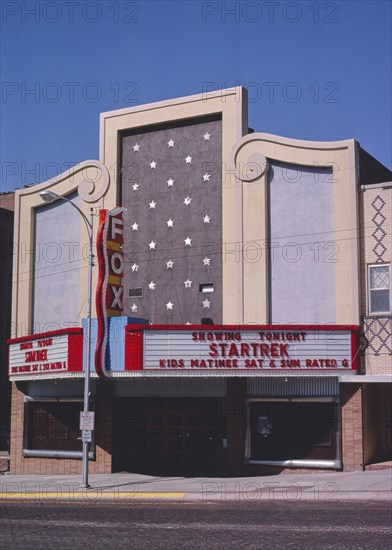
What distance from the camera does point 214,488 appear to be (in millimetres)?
25172

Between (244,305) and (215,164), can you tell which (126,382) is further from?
(215,164)

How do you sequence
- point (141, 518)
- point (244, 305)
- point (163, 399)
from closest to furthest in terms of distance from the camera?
1. point (141, 518)
2. point (244, 305)
3. point (163, 399)

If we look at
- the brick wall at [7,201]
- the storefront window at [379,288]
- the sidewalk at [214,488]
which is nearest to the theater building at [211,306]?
the storefront window at [379,288]

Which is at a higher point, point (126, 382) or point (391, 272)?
point (391, 272)

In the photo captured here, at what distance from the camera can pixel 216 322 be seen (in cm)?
3022

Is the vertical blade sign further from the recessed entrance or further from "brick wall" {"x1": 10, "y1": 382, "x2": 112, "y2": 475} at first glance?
the recessed entrance

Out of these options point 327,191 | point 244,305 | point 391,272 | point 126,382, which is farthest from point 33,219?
point 391,272

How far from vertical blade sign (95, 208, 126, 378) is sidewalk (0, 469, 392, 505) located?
4055 millimetres

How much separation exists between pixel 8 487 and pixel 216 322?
946 cm

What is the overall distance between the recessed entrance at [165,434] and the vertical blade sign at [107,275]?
4.37 meters

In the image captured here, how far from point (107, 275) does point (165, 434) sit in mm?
7105

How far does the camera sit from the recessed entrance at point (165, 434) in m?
30.5

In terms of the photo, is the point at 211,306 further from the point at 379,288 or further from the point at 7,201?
the point at 7,201

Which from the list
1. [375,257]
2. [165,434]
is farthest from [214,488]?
[375,257]
